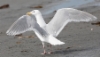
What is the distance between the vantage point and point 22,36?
10109mm

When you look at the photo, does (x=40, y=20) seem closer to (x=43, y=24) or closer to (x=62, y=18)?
(x=43, y=24)

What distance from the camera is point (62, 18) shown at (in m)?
8.63

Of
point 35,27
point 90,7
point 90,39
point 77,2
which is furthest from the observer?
point 77,2

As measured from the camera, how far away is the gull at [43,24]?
810 centimetres

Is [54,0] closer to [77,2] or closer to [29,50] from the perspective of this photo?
[77,2]

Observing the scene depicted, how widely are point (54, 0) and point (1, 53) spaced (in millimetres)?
6757

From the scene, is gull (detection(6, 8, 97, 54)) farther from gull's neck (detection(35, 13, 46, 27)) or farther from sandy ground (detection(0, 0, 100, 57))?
sandy ground (detection(0, 0, 100, 57))

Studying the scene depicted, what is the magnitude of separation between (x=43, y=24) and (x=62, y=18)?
0.51 m

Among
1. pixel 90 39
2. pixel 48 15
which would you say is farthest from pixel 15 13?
pixel 90 39

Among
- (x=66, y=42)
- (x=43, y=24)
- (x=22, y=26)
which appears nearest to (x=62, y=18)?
(x=43, y=24)

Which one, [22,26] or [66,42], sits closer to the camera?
[22,26]

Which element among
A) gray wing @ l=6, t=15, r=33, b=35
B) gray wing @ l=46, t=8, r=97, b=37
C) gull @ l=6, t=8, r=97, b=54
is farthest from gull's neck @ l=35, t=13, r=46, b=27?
gray wing @ l=6, t=15, r=33, b=35

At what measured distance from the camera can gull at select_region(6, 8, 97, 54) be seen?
26.6 feet

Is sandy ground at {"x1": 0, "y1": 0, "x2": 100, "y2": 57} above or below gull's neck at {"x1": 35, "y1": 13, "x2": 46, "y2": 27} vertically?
below
